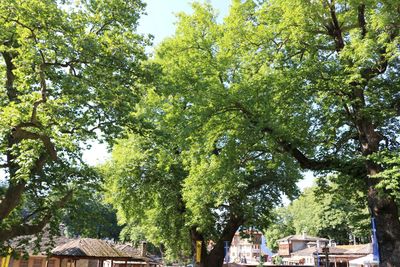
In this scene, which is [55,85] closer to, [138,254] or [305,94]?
[305,94]

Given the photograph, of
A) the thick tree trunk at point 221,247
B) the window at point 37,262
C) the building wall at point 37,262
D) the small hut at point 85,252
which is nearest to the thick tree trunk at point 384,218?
the thick tree trunk at point 221,247

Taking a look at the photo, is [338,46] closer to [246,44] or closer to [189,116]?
[246,44]

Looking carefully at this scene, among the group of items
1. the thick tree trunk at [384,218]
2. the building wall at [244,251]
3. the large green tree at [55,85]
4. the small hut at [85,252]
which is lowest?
the building wall at [244,251]

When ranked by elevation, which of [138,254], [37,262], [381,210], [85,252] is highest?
[381,210]

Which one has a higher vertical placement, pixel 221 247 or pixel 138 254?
pixel 221 247

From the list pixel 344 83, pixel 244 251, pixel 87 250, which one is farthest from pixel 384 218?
pixel 244 251

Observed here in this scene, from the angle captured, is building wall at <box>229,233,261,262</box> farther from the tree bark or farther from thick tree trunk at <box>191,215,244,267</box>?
the tree bark

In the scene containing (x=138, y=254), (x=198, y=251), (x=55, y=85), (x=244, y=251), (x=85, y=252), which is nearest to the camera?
(x=55, y=85)

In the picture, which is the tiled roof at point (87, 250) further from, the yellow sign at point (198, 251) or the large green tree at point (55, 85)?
the large green tree at point (55, 85)

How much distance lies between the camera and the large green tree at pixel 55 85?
33.6ft

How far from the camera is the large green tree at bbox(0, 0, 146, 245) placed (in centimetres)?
1024

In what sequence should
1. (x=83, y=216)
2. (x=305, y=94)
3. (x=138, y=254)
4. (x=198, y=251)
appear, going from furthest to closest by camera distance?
(x=138, y=254) < (x=198, y=251) < (x=83, y=216) < (x=305, y=94)

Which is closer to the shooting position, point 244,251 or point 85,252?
point 85,252

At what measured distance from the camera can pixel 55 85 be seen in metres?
11.5
